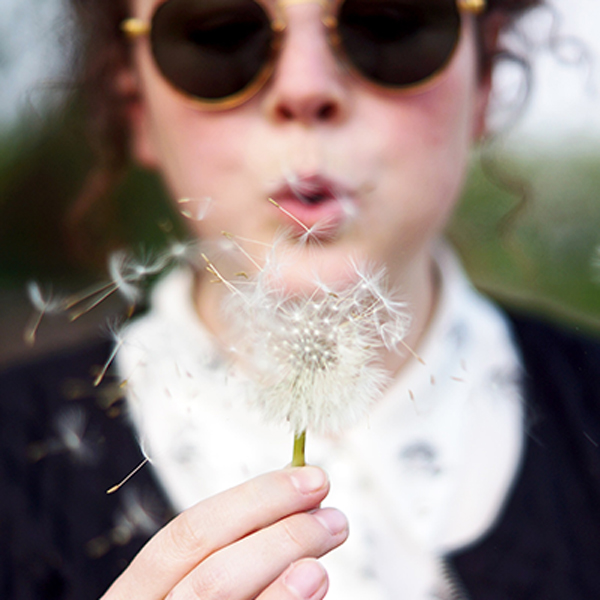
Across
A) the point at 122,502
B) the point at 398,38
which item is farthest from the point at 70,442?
the point at 398,38

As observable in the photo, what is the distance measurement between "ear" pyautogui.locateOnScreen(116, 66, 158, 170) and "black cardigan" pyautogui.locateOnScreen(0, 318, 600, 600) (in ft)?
1.85

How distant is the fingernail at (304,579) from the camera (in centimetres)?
56

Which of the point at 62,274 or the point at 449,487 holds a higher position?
the point at 449,487

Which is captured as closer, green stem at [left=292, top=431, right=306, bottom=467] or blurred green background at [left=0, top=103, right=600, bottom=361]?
green stem at [left=292, top=431, right=306, bottom=467]

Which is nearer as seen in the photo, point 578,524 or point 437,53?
point 437,53

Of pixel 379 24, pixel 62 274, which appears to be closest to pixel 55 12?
pixel 379 24

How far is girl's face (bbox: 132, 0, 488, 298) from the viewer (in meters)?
0.92

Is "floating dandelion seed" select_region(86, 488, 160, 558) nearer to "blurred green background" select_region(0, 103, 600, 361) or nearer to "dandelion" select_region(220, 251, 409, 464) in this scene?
"dandelion" select_region(220, 251, 409, 464)

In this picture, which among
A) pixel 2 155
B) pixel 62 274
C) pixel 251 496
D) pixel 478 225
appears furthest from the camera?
pixel 62 274

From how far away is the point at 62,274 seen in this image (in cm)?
382

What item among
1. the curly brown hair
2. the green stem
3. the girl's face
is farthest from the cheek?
the green stem

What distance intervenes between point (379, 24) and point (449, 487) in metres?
0.91

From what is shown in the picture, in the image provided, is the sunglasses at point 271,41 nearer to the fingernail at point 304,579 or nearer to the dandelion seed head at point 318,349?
the dandelion seed head at point 318,349

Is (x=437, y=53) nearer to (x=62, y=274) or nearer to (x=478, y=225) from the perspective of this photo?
(x=478, y=225)
